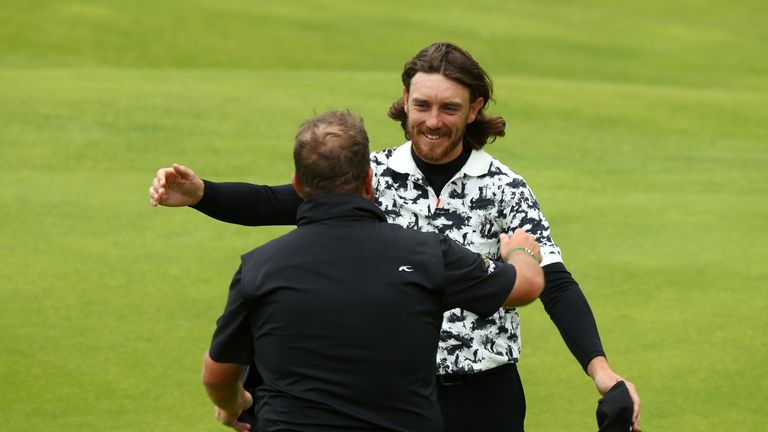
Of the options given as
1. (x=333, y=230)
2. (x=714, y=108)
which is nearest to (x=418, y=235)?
(x=333, y=230)

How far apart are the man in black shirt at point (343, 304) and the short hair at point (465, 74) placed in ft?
2.54

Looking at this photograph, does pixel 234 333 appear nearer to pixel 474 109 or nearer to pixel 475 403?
pixel 475 403

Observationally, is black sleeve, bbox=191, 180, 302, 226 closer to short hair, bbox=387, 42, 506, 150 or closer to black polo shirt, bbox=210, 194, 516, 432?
short hair, bbox=387, 42, 506, 150

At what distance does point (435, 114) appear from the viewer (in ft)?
13.4

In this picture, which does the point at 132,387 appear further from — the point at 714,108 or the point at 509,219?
the point at 714,108

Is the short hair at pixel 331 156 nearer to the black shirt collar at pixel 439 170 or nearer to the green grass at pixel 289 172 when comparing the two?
the black shirt collar at pixel 439 170

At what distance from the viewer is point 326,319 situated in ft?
10.5

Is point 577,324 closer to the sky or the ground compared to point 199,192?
closer to the ground

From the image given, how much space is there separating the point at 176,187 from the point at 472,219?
0.93 meters

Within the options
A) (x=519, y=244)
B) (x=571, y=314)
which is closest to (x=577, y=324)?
(x=571, y=314)

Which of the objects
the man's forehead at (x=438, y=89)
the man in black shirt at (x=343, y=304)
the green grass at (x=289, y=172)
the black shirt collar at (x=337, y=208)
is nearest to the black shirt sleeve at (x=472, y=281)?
the man in black shirt at (x=343, y=304)

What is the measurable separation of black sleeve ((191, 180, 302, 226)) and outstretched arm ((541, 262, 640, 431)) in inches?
33.4

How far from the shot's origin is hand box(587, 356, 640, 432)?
382 cm

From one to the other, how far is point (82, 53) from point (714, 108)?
32.1 feet
